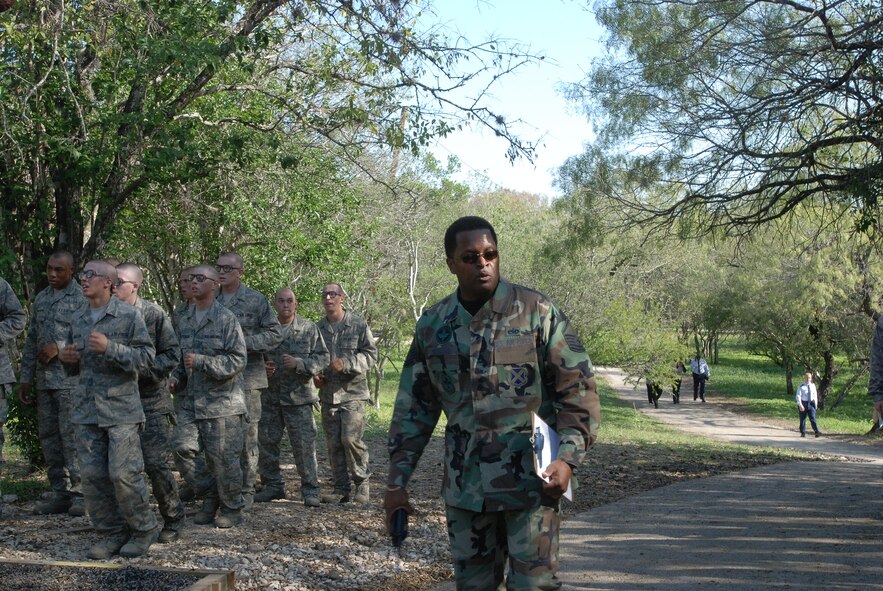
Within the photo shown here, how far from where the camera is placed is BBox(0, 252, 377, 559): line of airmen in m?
7.42

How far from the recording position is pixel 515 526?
4.24 meters

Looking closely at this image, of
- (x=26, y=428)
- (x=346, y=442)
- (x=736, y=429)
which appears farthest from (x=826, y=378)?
(x=26, y=428)

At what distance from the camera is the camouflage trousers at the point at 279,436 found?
10328 mm

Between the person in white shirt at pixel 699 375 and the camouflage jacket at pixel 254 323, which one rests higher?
the camouflage jacket at pixel 254 323

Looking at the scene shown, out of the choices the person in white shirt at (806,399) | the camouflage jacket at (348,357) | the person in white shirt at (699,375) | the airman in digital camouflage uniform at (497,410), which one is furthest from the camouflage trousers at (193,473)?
the person in white shirt at (699,375)

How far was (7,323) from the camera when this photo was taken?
8.86 metres

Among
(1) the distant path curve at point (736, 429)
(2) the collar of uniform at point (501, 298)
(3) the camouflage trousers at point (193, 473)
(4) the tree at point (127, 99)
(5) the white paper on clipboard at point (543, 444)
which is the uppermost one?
(4) the tree at point (127, 99)

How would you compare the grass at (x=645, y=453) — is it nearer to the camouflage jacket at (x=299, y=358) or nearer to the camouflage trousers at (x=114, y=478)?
the camouflage jacket at (x=299, y=358)

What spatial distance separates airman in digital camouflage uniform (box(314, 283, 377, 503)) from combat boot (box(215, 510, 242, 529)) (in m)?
1.81

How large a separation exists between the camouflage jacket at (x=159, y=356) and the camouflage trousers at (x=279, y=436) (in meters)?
2.24

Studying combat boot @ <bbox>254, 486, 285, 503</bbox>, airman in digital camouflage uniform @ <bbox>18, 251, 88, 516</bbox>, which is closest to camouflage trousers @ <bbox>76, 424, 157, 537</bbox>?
airman in digital camouflage uniform @ <bbox>18, 251, 88, 516</bbox>

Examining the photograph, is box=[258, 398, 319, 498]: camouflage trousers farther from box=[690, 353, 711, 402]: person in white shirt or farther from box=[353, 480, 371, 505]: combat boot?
box=[690, 353, 711, 402]: person in white shirt

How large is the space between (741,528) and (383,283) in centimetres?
2103

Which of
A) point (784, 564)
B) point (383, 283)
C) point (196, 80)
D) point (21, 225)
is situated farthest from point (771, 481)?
point (383, 283)
